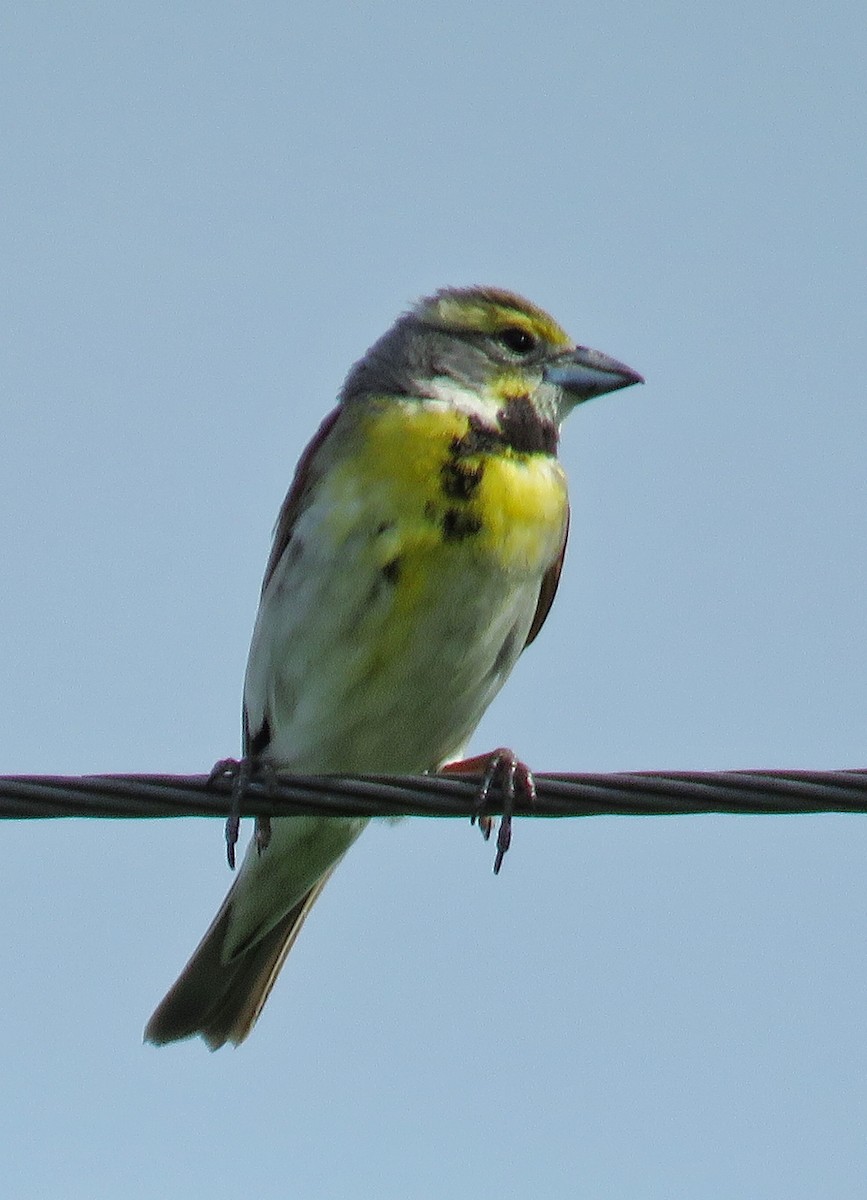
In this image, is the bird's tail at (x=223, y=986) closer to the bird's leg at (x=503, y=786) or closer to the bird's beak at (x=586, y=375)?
the bird's leg at (x=503, y=786)

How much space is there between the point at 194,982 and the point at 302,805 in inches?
120

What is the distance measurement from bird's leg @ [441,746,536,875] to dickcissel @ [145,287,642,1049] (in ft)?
1.69

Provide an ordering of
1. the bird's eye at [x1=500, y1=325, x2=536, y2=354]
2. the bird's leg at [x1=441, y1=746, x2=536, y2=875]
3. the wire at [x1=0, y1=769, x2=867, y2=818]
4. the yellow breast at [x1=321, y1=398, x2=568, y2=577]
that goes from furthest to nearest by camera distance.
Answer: the bird's eye at [x1=500, y1=325, x2=536, y2=354], the yellow breast at [x1=321, y1=398, x2=568, y2=577], the bird's leg at [x1=441, y1=746, x2=536, y2=875], the wire at [x1=0, y1=769, x2=867, y2=818]

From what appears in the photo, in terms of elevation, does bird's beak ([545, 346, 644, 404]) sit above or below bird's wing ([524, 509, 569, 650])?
above

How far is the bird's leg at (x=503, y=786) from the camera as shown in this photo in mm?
5387

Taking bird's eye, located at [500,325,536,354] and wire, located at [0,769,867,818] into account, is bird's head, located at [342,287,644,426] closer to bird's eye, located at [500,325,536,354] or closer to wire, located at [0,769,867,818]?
bird's eye, located at [500,325,536,354]

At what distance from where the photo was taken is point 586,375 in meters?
8.08

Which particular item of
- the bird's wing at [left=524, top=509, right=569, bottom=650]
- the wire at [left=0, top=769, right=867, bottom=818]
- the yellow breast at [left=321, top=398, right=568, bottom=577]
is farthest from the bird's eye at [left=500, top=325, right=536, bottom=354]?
the wire at [left=0, top=769, right=867, bottom=818]

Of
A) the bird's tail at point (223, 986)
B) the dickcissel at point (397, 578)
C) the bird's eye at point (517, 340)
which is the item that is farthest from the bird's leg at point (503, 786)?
the bird's eye at point (517, 340)

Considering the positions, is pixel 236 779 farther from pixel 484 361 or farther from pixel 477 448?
pixel 484 361

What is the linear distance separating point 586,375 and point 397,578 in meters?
1.70

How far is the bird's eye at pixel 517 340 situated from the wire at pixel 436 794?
329cm

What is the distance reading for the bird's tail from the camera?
8.00 metres

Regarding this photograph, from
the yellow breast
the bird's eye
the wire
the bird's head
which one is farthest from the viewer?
the bird's eye
